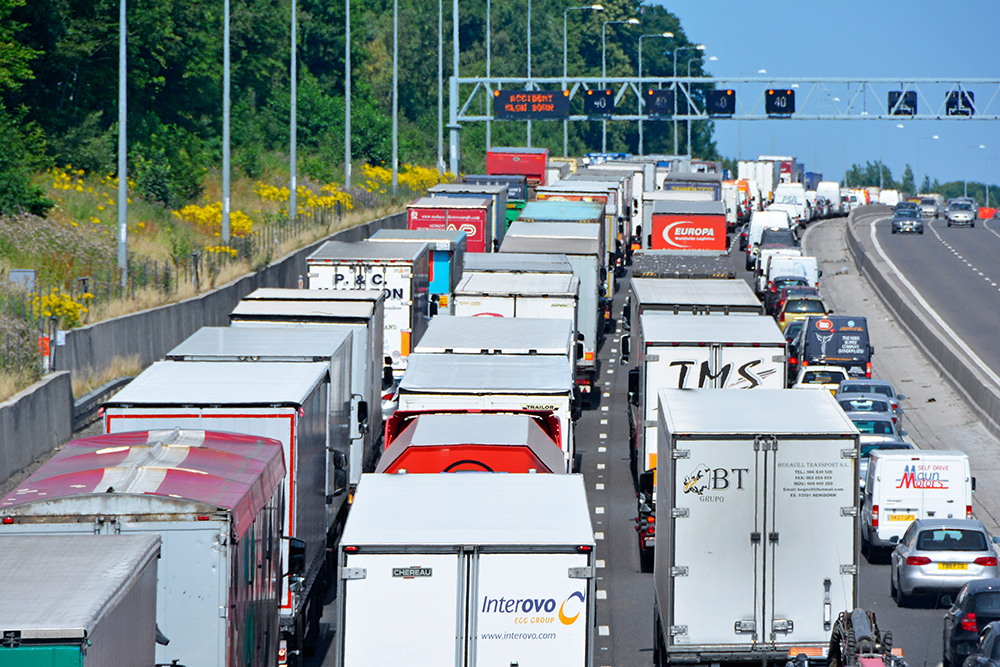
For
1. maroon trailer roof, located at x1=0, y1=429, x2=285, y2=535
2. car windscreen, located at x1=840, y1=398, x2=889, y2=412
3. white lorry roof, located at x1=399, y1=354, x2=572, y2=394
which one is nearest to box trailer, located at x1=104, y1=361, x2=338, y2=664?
maroon trailer roof, located at x1=0, y1=429, x2=285, y2=535

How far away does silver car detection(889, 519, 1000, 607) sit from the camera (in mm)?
19016

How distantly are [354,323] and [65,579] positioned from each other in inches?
532

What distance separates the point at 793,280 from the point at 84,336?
27877 millimetres

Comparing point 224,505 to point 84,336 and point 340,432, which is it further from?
point 84,336

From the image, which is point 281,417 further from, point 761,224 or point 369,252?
point 761,224

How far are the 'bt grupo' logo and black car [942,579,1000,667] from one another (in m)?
6.47

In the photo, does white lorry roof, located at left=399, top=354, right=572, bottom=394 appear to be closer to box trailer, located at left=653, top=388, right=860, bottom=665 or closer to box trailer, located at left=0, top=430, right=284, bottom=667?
box trailer, located at left=653, top=388, right=860, bottom=665

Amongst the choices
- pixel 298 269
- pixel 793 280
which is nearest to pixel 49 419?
pixel 298 269

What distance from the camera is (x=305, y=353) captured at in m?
17.8

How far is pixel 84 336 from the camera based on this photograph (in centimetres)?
2538

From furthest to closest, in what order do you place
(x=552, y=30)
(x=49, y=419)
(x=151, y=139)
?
(x=552, y=30)
(x=151, y=139)
(x=49, y=419)

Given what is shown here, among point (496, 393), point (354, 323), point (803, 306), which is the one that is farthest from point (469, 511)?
point (803, 306)

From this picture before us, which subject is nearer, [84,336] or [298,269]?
[84,336]

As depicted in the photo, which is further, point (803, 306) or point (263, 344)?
point (803, 306)
